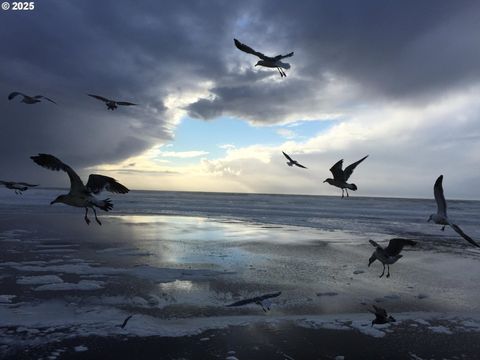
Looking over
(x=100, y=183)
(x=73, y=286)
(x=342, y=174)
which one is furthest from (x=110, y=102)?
(x=342, y=174)

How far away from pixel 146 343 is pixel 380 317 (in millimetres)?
3841

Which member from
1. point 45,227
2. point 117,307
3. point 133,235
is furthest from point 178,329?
point 45,227

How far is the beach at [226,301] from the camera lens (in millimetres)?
6590

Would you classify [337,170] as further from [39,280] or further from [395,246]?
[39,280]

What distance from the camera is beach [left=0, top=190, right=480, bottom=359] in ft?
21.6

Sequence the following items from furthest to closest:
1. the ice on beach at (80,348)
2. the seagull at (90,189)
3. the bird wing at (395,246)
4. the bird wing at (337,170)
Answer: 1. the bird wing at (337,170)
2. the bird wing at (395,246)
3. the seagull at (90,189)
4. the ice on beach at (80,348)

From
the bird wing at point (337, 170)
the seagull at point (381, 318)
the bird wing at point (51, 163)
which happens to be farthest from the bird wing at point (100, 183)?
the seagull at point (381, 318)

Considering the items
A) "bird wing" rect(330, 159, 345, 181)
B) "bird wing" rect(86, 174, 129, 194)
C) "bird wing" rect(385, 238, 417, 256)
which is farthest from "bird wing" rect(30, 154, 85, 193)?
"bird wing" rect(385, 238, 417, 256)

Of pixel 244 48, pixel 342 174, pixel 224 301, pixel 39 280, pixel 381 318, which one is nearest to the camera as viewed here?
pixel 381 318

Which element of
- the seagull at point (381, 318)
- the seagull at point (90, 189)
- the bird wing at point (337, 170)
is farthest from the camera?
the bird wing at point (337, 170)

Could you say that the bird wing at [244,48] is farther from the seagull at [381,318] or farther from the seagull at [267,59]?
the seagull at [381,318]

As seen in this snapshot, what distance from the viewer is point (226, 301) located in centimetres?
882

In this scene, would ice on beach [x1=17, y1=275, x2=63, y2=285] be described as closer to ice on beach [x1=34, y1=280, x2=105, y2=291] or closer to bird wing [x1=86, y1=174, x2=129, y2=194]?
ice on beach [x1=34, y1=280, x2=105, y2=291]

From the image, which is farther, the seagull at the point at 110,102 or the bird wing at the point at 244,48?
the seagull at the point at 110,102
